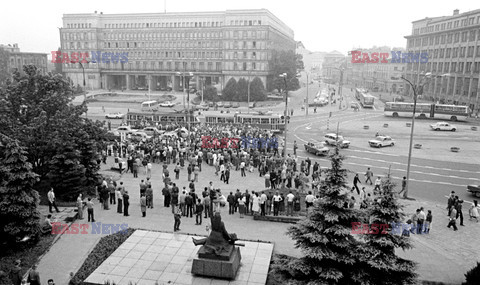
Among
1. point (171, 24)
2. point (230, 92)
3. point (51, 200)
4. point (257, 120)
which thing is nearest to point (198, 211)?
point (51, 200)

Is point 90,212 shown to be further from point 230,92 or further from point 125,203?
point 230,92

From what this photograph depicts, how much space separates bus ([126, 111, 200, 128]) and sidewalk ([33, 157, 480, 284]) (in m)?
28.3

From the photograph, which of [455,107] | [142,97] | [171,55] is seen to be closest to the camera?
[455,107]

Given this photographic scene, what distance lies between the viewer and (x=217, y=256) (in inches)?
523

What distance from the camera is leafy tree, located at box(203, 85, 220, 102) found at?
8481 centimetres

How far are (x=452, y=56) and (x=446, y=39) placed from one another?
5.41 m

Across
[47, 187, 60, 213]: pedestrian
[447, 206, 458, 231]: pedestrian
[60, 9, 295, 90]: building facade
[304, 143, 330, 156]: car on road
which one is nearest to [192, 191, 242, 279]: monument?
[47, 187, 60, 213]: pedestrian

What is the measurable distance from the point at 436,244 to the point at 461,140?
119ft

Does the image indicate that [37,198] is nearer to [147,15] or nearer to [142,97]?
[142,97]

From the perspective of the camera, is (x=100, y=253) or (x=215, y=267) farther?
(x=100, y=253)

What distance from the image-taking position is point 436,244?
1797cm

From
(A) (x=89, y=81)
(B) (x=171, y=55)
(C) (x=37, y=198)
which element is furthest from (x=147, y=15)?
(C) (x=37, y=198)

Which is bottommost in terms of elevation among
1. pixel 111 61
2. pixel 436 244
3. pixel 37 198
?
pixel 436 244

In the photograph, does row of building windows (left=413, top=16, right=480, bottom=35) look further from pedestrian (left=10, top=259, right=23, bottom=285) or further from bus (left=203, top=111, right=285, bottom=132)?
pedestrian (left=10, top=259, right=23, bottom=285)
